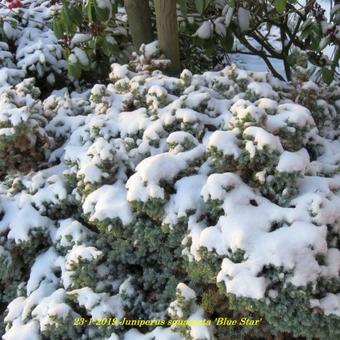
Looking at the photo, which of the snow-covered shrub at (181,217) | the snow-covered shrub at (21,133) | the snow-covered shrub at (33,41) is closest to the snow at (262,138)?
the snow-covered shrub at (181,217)

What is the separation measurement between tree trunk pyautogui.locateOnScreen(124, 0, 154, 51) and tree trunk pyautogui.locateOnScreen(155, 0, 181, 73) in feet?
0.73

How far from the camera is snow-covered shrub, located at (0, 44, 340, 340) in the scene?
1312mm

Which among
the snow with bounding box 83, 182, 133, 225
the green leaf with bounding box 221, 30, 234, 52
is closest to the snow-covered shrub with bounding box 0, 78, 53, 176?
the snow with bounding box 83, 182, 133, 225

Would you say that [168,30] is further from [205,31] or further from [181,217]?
[181,217]

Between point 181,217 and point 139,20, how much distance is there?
1456 mm

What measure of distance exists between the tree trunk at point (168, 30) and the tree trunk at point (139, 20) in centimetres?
22

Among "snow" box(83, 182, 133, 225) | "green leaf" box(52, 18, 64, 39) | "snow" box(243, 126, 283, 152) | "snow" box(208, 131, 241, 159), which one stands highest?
"green leaf" box(52, 18, 64, 39)

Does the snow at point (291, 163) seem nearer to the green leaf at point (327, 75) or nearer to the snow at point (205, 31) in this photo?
the green leaf at point (327, 75)

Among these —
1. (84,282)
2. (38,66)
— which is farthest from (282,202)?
(38,66)

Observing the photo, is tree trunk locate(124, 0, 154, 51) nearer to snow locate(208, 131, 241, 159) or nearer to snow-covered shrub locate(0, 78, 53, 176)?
snow-covered shrub locate(0, 78, 53, 176)

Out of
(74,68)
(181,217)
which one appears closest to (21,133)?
(74,68)

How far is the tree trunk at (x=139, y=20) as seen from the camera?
101 inches

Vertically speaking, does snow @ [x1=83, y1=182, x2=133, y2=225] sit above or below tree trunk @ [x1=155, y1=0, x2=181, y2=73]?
below

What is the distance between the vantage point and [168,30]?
2.39 metres
